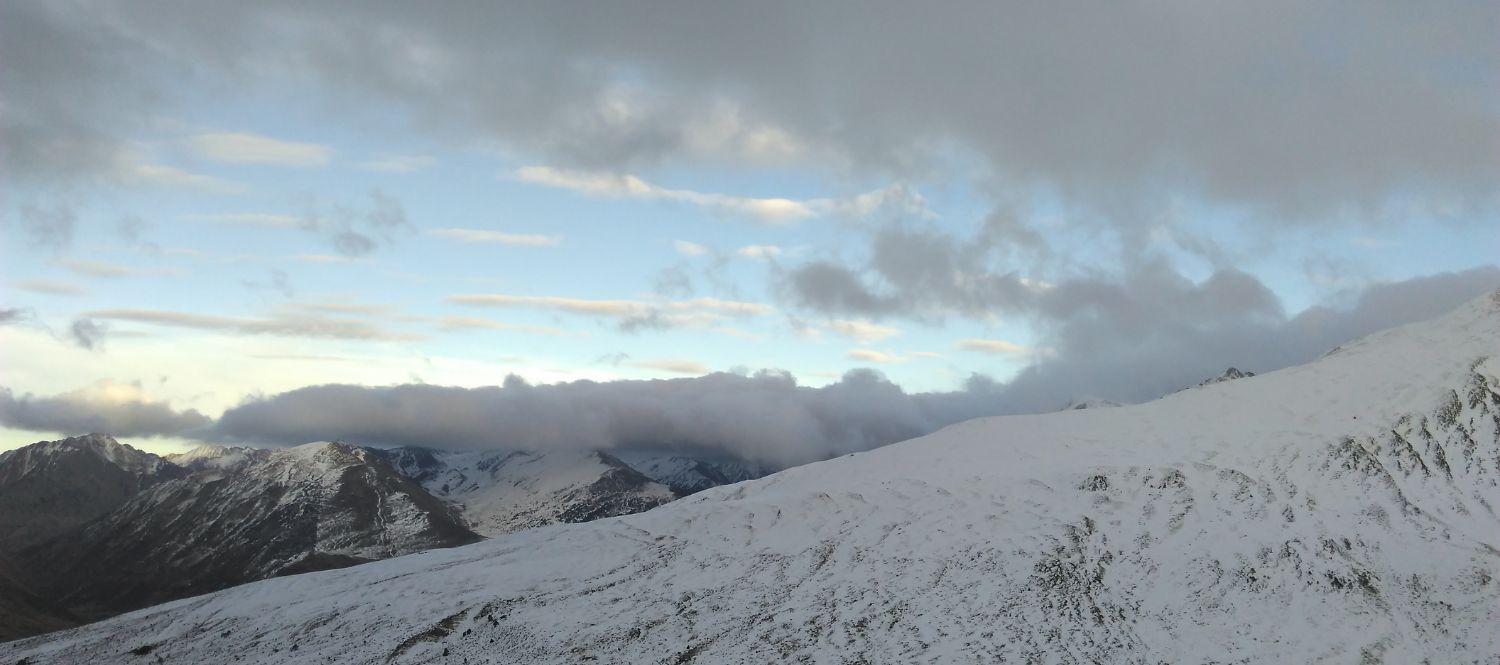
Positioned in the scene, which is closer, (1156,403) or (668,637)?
(668,637)

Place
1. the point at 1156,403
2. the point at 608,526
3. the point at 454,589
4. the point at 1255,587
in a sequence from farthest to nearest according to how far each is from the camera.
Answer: the point at 1156,403 < the point at 608,526 < the point at 454,589 < the point at 1255,587

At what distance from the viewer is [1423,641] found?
45.1m

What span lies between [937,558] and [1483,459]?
4044 cm

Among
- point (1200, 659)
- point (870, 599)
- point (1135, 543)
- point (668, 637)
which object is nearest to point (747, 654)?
point (668, 637)

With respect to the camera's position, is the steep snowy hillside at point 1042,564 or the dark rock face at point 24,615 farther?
the dark rock face at point 24,615

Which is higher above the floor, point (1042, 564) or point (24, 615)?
point (1042, 564)

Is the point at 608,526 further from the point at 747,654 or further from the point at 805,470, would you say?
the point at 747,654

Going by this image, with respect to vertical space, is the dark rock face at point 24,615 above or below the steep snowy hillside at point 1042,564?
below

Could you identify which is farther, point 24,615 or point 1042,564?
point 24,615

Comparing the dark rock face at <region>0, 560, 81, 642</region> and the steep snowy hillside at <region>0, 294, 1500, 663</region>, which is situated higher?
the steep snowy hillside at <region>0, 294, 1500, 663</region>

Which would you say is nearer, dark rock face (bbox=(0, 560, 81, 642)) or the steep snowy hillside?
the steep snowy hillside

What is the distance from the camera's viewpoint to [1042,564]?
185 ft

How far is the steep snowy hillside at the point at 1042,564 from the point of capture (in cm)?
4838

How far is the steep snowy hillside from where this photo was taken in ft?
159
